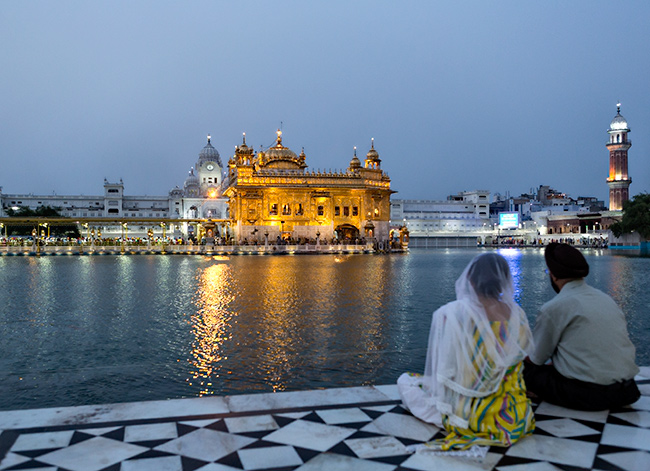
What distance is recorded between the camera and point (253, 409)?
5426mm

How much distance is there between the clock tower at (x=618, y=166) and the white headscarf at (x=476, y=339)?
93451 mm

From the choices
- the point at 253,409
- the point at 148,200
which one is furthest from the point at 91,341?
the point at 148,200

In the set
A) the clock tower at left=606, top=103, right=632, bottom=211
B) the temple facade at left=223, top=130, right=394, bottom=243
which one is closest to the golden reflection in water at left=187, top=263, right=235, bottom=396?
the temple facade at left=223, top=130, right=394, bottom=243

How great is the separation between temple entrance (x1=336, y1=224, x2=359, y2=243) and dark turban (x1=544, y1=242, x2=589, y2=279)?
60.5 meters

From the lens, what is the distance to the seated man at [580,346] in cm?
498

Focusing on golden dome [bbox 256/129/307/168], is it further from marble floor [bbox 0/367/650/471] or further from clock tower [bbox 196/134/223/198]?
marble floor [bbox 0/367/650/471]

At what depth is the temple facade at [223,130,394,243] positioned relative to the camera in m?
62.6

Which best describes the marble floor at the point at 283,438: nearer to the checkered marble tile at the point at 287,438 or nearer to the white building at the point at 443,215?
the checkered marble tile at the point at 287,438

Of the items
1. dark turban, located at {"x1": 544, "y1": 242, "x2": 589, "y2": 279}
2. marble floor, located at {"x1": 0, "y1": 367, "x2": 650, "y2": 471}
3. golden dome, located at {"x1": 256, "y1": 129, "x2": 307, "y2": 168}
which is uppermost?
golden dome, located at {"x1": 256, "y1": 129, "x2": 307, "y2": 168}

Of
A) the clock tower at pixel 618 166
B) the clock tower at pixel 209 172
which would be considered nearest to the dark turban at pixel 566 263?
the clock tower at pixel 618 166

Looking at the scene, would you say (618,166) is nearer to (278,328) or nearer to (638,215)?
(638,215)

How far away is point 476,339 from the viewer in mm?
4559

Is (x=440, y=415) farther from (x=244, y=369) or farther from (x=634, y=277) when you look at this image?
(x=634, y=277)

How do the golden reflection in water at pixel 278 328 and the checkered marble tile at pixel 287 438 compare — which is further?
the golden reflection in water at pixel 278 328
